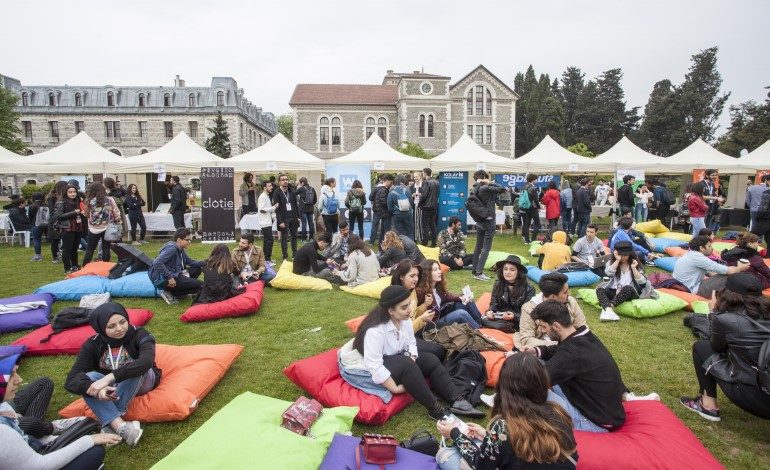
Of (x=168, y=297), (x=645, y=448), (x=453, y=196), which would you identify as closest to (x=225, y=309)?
(x=168, y=297)

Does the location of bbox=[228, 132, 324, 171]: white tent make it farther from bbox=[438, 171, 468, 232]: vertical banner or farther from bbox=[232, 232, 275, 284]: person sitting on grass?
bbox=[232, 232, 275, 284]: person sitting on grass

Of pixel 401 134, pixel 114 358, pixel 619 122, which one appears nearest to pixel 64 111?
pixel 401 134

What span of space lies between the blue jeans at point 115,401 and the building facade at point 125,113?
172 ft

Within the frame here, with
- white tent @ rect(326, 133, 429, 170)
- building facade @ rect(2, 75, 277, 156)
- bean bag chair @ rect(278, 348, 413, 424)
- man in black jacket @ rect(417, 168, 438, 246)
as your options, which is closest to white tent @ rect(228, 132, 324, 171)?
white tent @ rect(326, 133, 429, 170)

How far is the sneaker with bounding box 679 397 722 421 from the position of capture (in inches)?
141

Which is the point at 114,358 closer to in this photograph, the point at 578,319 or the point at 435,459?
the point at 435,459

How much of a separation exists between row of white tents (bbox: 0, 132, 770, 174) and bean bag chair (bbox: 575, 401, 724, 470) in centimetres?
1111

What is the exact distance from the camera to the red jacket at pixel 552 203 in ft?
40.1

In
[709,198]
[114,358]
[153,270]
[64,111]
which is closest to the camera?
[114,358]

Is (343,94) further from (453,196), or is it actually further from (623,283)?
(623,283)

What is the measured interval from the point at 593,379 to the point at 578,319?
115 cm

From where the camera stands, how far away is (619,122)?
56.4m

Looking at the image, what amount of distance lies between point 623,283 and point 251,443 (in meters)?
5.58

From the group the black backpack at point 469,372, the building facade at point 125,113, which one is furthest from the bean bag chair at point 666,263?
the building facade at point 125,113
